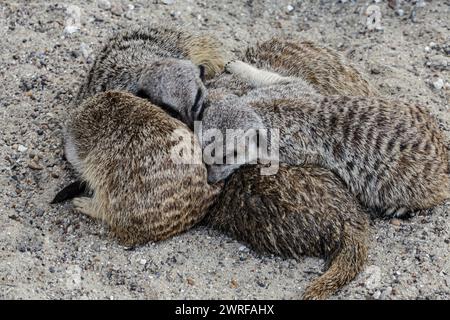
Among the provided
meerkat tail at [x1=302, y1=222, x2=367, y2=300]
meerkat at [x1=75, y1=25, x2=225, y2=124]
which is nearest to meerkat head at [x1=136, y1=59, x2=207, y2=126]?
meerkat at [x1=75, y1=25, x2=225, y2=124]

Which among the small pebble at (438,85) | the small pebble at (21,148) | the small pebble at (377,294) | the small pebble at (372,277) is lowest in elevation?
the small pebble at (377,294)

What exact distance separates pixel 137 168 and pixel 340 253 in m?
0.91

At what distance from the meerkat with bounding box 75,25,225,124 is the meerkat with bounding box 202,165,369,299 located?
18.0 inches

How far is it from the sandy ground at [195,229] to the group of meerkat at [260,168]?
9 centimetres

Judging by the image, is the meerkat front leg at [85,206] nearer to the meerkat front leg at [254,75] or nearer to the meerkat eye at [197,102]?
the meerkat eye at [197,102]

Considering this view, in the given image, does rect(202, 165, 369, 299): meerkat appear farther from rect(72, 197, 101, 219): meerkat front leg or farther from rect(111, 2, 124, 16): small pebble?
rect(111, 2, 124, 16): small pebble

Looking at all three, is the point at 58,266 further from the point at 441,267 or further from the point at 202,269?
the point at 441,267

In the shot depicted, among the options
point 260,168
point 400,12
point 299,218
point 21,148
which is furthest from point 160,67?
point 400,12

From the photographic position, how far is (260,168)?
3238mm

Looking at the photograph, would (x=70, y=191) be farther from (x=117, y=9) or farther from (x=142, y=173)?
(x=117, y=9)

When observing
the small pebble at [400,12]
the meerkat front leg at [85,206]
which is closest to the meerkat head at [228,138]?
the meerkat front leg at [85,206]

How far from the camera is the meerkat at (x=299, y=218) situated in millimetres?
3088

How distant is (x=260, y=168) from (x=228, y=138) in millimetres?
192
